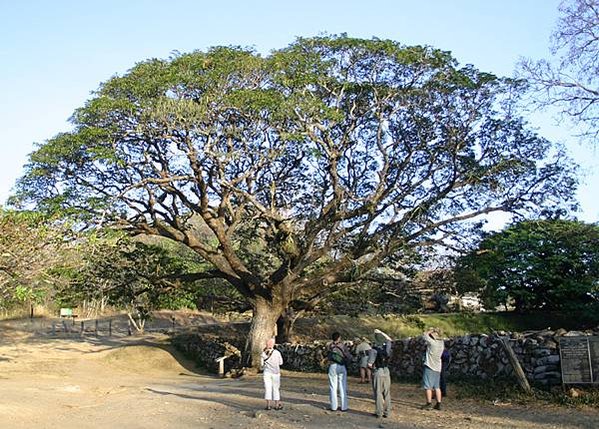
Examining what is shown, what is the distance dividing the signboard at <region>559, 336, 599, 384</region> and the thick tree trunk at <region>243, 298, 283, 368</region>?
37.6ft

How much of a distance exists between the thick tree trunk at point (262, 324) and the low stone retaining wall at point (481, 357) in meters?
1.28

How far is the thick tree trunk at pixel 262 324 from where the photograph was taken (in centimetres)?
2209

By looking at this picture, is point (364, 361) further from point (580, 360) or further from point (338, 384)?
point (580, 360)

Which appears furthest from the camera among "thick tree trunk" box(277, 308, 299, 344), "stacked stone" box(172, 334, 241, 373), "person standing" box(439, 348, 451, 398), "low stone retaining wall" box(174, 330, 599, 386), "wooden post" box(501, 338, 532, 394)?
"thick tree trunk" box(277, 308, 299, 344)

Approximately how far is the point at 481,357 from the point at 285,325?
11.0 metres

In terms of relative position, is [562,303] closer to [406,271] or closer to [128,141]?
[406,271]

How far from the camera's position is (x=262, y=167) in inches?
813

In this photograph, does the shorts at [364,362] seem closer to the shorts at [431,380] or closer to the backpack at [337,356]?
the shorts at [431,380]

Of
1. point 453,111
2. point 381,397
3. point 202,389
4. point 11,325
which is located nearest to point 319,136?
point 453,111

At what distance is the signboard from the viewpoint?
12.3 meters

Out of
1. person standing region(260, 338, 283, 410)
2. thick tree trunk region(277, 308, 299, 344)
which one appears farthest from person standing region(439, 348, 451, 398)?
thick tree trunk region(277, 308, 299, 344)

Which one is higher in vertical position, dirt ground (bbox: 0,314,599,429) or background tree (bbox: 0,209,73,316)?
background tree (bbox: 0,209,73,316)

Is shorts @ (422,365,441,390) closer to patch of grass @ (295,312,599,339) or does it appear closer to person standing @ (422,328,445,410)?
person standing @ (422,328,445,410)

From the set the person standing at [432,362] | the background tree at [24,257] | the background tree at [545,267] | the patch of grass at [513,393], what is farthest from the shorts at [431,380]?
the background tree at [545,267]
